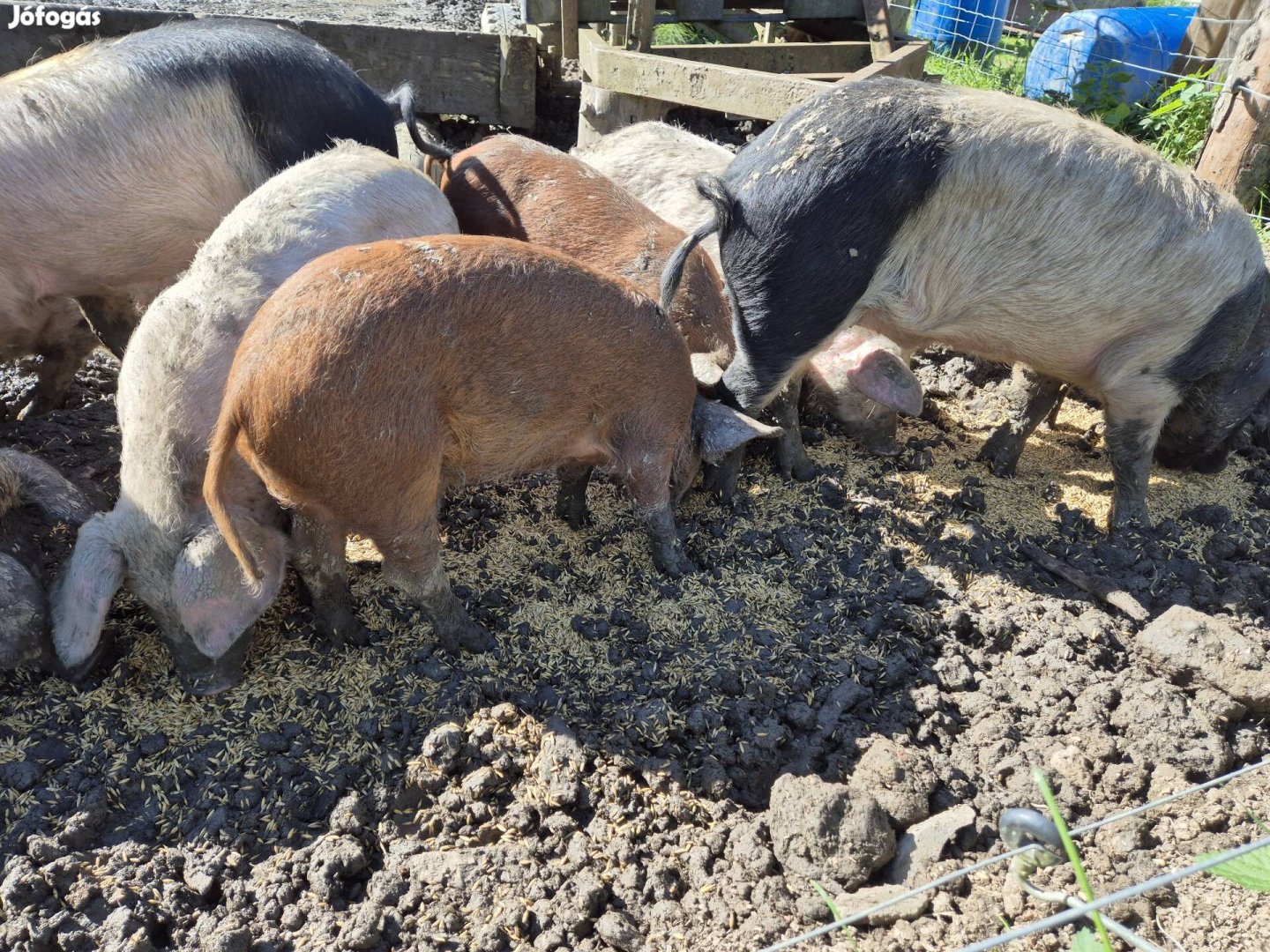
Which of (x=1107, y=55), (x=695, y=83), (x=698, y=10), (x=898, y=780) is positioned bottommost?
(x=898, y=780)

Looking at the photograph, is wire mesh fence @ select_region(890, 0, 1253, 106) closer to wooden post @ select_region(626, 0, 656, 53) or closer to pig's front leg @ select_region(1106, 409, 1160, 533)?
wooden post @ select_region(626, 0, 656, 53)

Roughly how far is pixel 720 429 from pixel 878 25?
4.32 meters

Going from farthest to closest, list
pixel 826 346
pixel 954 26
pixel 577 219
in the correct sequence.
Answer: pixel 954 26, pixel 577 219, pixel 826 346

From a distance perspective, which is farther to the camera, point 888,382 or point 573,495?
point 888,382

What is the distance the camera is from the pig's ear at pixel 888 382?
4.21 metres

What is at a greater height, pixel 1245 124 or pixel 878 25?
pixel 878 25

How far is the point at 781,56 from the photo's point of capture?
6.55 m

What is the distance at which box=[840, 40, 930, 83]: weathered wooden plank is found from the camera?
19.5ft

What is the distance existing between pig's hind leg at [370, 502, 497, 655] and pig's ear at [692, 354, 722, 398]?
4.22ft

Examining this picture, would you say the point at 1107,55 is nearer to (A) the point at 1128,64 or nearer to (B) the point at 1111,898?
(A) the point at 1128,64

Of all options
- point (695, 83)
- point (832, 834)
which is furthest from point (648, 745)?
point (695, 83)

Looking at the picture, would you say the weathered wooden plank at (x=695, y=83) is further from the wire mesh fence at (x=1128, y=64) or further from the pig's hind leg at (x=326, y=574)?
the pig's hind leg at (x=326, y=574)

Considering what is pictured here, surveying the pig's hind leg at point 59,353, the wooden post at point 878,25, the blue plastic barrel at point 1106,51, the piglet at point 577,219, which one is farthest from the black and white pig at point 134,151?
the blue plastic barrel at point 1106,51

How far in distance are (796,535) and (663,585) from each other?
2.07 feet
